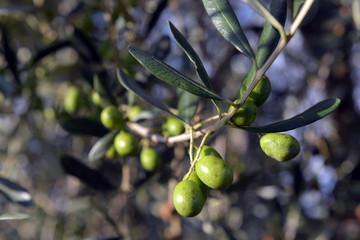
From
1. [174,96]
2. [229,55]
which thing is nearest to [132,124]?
[174,96]

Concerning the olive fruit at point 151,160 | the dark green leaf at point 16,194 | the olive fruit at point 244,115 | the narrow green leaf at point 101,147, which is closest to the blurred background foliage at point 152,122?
the dark green leaf at point 16,194

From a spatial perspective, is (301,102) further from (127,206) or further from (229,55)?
(127,206)

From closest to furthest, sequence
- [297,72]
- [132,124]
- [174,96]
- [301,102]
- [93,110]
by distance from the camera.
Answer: [132,124] < [93,110] < [174,96] < [301,102] < [297,72]

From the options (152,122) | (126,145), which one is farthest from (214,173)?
(152,122)

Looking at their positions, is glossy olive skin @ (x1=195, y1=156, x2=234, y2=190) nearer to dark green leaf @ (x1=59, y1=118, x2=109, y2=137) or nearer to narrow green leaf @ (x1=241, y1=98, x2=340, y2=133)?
narrow green leaf @ (x1=241, y1=98, x2=340, y2=133)

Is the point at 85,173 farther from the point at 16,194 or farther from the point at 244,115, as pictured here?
the point at 244,115

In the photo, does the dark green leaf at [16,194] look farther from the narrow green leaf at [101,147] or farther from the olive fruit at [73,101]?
the olive fruit at [73,101]
